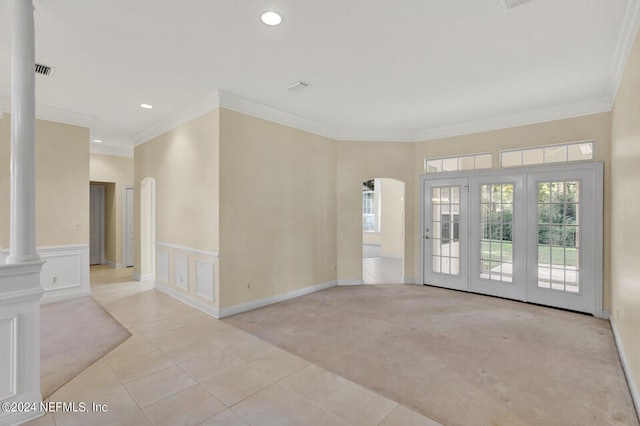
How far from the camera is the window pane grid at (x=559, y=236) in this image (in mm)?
4574

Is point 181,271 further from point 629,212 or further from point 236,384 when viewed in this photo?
point 629,212

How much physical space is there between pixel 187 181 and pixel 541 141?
217 inches

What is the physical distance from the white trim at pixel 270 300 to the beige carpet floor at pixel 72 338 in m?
1.18

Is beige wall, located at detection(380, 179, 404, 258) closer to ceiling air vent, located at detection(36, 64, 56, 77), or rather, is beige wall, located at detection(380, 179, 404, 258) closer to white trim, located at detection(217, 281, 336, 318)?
white trim, located at detection(217, 281, 336, 318)

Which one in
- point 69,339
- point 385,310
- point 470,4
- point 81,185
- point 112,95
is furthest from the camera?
point 81,185

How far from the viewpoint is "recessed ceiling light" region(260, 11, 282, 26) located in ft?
8.23

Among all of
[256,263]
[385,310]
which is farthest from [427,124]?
[256,263]

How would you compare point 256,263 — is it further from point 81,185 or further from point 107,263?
point 107,263

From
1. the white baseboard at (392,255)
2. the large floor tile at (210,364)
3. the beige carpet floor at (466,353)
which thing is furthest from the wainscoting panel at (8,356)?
the white baseboard at (392,255)

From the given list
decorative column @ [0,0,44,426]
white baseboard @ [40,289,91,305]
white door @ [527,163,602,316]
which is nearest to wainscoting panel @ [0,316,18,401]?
decorative column @ [0,0,44,426]

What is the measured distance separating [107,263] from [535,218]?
9.72 meters

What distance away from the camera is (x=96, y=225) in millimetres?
8461

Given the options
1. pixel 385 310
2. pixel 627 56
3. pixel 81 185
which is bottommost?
pixel 385 310

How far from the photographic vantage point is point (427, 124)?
5719 mm
